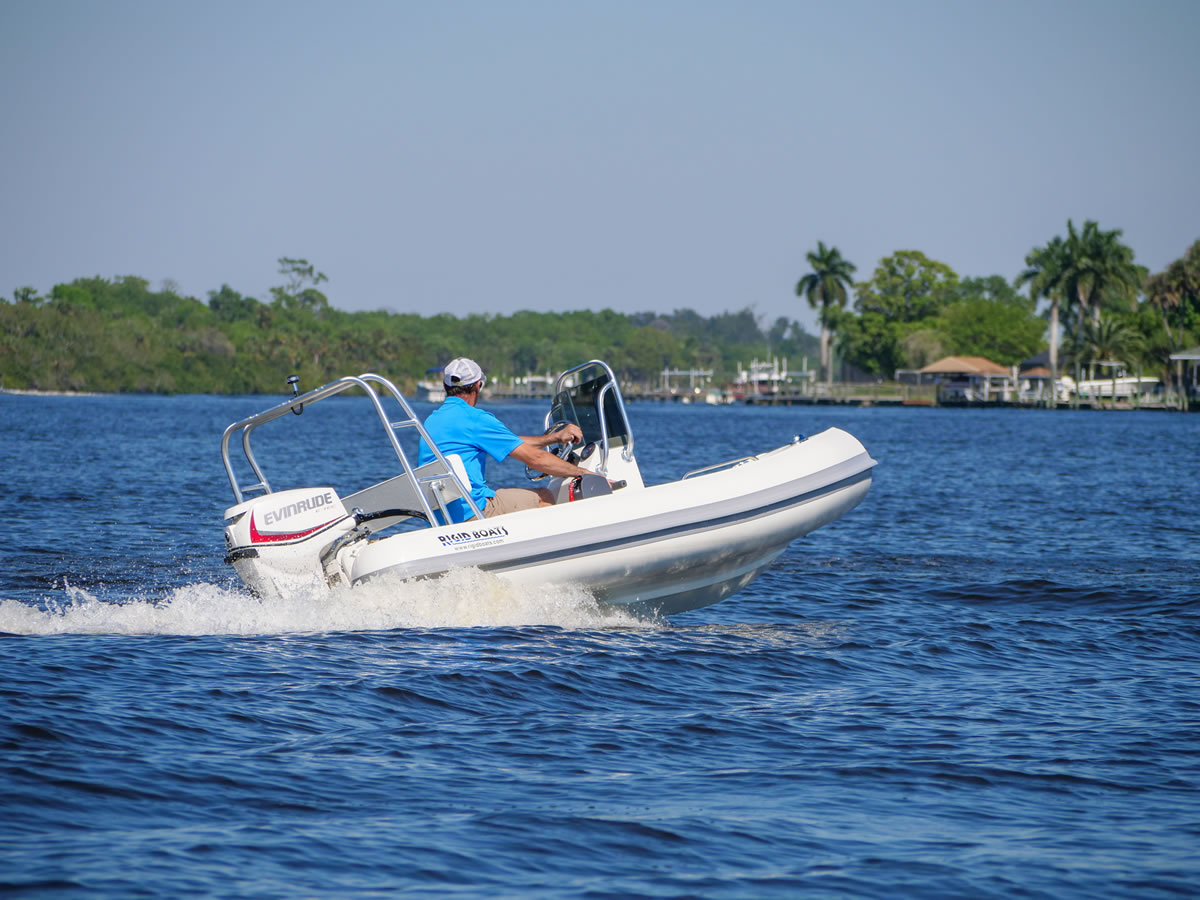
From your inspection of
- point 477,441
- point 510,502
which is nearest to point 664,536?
point 510,502

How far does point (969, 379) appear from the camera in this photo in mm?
97750

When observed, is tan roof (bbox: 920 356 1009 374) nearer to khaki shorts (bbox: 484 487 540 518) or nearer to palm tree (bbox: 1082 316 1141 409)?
palm tree (bbox: 1082 316 1141 409)

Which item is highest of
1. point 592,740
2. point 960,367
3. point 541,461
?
point 960,367

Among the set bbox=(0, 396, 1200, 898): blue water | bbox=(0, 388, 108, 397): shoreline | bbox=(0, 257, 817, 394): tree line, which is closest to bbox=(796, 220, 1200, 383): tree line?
bbox=(0, 257, 817, 394): tree line

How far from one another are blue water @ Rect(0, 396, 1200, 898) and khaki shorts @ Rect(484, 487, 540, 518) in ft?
1.73

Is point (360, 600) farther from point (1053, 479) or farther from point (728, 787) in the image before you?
point (1053, 479)

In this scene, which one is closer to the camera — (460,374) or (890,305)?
(460,374)

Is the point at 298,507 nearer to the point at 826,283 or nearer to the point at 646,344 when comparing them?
the point at 826,283

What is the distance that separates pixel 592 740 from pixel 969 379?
95483mm

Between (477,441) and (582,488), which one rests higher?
(477,441)

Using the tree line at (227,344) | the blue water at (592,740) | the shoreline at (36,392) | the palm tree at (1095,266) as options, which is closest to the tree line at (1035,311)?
the palm tree at (1095,266)

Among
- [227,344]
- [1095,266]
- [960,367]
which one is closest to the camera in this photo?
[1095,266]

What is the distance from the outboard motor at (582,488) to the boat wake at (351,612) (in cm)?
57

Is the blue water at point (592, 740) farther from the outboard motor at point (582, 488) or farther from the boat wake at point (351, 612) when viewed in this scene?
the outboard motor at point (582, 488)
